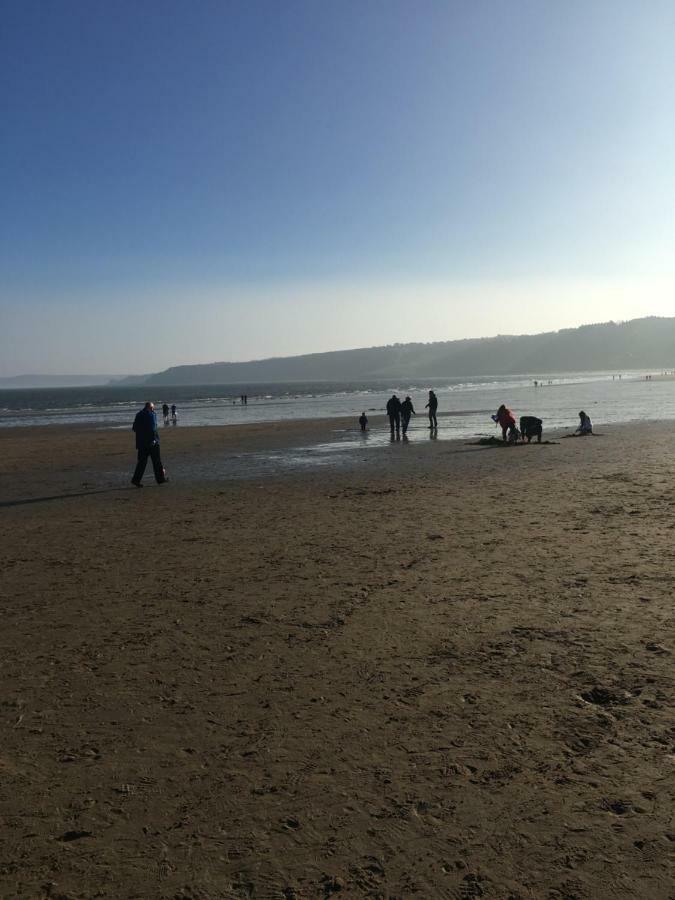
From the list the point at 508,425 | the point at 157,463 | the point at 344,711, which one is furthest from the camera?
the point at 508,425

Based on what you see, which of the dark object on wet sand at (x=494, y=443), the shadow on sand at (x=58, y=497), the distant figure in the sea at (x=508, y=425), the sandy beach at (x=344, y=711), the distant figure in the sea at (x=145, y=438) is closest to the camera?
the sandy beach at (x=344, y=711)

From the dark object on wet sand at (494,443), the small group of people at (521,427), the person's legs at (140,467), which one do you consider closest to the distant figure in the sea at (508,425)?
the small group of people at (521,427)

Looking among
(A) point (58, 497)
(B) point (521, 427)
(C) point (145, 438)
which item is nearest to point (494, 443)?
(B) point (521, 427)

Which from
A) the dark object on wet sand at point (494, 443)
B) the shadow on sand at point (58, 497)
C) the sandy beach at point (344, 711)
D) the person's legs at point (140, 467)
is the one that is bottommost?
the sandy beach at point (344, 711)

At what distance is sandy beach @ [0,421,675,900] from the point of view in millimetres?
2980

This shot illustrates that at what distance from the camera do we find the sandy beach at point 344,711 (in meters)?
2.98

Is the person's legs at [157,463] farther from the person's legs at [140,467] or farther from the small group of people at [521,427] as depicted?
the small group of people at [521,427]

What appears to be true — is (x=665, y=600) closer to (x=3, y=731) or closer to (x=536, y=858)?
(x=536, y=858)

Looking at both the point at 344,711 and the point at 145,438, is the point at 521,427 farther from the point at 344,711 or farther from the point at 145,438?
the point at 344,711

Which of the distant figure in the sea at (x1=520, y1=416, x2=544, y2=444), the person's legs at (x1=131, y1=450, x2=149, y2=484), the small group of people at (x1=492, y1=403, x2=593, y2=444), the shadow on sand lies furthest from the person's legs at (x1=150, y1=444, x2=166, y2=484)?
the distant figure in the sea at (x1=520, y1=416, x2=544, y2=444)

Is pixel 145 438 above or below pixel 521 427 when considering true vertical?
above

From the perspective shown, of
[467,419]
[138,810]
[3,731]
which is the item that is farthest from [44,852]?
[467,419]

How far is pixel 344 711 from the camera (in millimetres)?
4375

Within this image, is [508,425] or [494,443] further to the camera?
[508,425]
